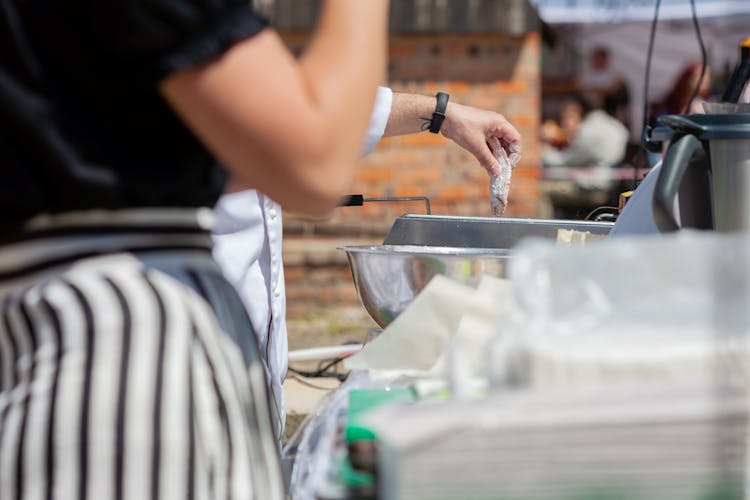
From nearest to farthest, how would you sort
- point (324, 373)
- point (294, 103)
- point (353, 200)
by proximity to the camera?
1. point (294, 103)
2. point (353, 200)
3. point (324, 373)

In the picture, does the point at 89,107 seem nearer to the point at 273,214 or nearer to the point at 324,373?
the point at 273,214

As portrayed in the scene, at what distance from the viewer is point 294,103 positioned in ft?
2.77

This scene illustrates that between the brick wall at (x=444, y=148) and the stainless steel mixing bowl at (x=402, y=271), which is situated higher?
the brick wall at (x=444, y=148)

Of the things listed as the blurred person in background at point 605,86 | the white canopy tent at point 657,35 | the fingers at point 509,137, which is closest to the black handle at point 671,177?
the fingers at point 509,137

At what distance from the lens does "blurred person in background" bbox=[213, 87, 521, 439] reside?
1.73 meters

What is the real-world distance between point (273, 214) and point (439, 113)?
0.42 metres

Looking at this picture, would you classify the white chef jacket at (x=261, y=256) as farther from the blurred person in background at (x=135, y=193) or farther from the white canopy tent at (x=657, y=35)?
the white canopy tent at (x=657, y=35)

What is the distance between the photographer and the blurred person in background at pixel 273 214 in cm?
173

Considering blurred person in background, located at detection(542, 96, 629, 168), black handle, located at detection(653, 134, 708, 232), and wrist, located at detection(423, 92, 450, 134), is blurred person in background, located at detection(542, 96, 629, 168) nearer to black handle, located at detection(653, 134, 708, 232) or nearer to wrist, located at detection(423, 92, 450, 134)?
wrist, located at detection(423, 92, 450, 134)

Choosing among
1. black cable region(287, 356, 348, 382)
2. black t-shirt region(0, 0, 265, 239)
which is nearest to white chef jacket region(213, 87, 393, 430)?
black cable region(287, 356, 348, 382)

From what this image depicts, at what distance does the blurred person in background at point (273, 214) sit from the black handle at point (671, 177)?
1.74 ft

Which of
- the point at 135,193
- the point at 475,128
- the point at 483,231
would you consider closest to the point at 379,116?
the point at 475,128

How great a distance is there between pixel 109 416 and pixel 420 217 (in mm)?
1127

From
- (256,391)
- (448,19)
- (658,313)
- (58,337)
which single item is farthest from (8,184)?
(448,19)
